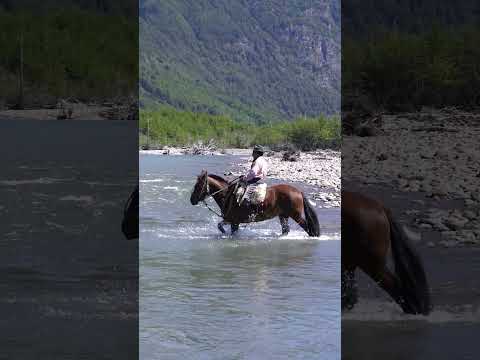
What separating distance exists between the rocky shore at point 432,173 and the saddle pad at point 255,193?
15842 mm

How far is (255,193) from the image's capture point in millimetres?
20656

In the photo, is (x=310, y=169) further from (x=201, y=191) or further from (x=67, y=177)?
(x=67, y=177)

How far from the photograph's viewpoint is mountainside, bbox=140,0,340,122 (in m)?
32.7

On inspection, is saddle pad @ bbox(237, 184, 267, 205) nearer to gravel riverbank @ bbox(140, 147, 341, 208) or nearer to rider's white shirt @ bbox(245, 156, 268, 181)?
rider's white shirt @ bbox(245, 156, 268, 181)

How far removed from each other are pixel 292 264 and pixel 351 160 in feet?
69.2

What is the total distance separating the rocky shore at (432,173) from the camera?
3.74 m

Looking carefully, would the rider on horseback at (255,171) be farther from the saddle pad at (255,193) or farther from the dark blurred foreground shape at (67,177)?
the dark blurred foreground shape at (67,177)

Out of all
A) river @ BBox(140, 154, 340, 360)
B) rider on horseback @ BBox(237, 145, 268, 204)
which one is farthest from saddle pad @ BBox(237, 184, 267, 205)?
river @ BBox(140, 154, 340, 360)

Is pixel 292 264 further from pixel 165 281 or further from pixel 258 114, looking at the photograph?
pixel 258 114

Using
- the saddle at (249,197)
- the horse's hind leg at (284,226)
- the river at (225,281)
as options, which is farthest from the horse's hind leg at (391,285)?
the river at (225,281)

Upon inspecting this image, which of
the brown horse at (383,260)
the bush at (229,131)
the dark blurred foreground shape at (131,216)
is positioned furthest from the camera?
the bush at (229,131)

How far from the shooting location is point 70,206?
3.79m

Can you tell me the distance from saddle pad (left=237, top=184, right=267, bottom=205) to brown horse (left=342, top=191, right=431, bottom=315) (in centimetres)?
1563

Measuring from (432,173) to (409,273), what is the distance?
0.43m
